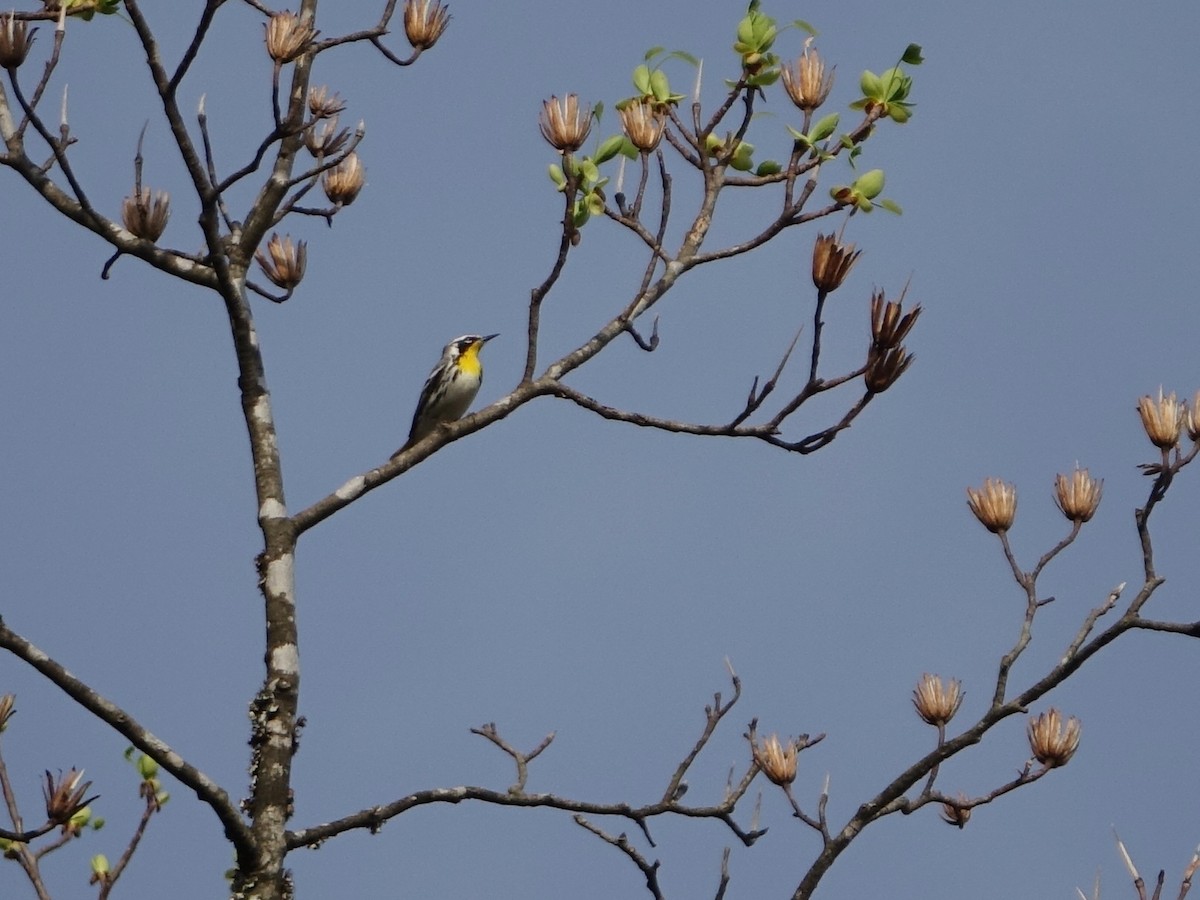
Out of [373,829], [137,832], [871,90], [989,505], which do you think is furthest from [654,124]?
[137,832]

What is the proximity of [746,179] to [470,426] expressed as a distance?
5.43 ft

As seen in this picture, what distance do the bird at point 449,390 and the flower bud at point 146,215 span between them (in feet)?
20.6

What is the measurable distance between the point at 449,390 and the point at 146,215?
6.58m

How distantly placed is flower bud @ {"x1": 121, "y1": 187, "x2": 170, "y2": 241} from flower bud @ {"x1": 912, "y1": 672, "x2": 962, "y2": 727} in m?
3.71

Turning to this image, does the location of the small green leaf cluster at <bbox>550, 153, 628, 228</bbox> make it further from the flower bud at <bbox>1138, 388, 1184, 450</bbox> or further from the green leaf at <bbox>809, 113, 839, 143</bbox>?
the flower bud at <bbox>1138, 388, 1184, 450</bbox>

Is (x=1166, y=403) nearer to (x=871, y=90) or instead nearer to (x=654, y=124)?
(x=871, y=90)

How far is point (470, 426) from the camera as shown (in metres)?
5.73

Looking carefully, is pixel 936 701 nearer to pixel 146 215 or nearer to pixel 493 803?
pixel 493 803

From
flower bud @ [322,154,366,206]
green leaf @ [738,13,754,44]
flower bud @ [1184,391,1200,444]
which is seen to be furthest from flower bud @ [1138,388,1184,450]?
flower bud @ [322,154,366,206]

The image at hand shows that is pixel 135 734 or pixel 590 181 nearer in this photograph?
pixel 135 734

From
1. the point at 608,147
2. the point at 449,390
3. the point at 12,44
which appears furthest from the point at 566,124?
the point at 449,390

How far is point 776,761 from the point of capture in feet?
19.9

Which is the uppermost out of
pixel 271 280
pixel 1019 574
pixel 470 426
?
pixel 271 280

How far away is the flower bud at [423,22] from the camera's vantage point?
6.29 meters
